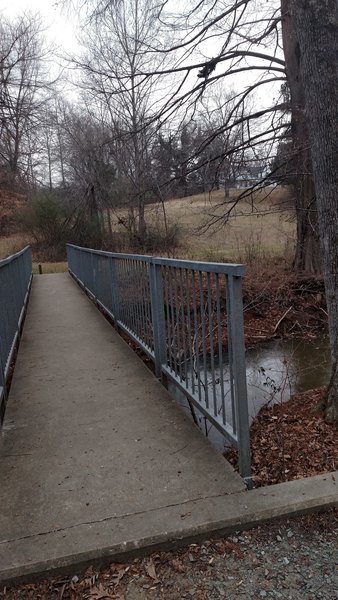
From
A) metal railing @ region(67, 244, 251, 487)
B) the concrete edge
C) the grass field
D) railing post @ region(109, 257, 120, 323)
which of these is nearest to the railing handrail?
metal railing @ region(67, 244, 251, 487)

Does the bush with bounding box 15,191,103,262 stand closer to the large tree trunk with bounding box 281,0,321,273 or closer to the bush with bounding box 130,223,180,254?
the bush with bounding box 130,223,180,254

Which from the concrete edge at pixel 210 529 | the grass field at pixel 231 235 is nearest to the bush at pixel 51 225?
the grass field at pixel 231 235

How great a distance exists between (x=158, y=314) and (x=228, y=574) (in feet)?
8.36

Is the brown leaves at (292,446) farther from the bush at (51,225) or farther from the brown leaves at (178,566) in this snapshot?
the bush at (51,225)

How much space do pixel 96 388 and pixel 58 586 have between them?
7.75 feet

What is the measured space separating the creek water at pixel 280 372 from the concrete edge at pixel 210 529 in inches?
60.0

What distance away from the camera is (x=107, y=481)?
2.70 meters

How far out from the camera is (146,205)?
20.5 meters

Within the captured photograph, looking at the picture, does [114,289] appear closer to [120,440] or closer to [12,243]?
[120,440]

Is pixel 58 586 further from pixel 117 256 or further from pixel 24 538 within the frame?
pixel 117 256

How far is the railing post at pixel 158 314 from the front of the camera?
167 inches

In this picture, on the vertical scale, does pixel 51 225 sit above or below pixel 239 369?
above

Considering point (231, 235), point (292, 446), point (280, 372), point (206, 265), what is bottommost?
point (280, 372)

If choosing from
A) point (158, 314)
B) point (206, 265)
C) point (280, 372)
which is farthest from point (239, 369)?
point (280, 372)
